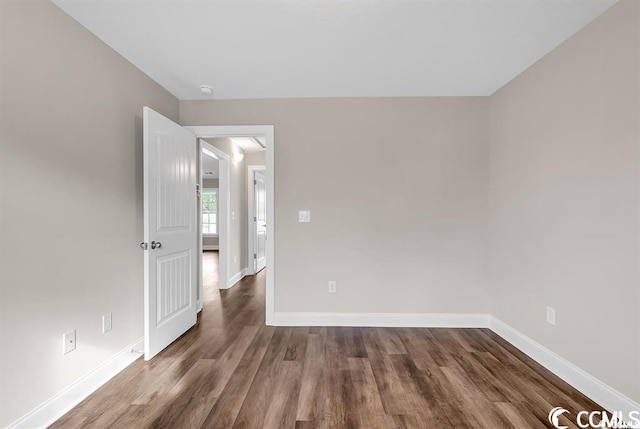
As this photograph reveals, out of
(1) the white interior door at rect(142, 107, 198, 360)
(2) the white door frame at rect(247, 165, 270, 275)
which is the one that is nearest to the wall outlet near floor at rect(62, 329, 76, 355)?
(1) the white interior door at rect(142, 107, 198, 360)

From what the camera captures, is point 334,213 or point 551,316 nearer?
point 551,316

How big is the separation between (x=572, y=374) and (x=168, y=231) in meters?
3.26

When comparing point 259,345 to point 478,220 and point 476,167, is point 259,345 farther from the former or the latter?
point 476,167

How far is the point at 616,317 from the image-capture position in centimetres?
175

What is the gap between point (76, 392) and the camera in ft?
6.14

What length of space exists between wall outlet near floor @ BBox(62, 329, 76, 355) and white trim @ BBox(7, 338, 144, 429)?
229mm

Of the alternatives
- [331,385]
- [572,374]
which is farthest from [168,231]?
[572,374]

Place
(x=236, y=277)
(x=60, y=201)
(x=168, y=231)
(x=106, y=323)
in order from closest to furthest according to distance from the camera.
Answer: (x=60, y=201) < (x=106, y=323) < (x=168, y=231) < (x=236, y=277)

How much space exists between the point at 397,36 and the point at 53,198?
2399 millimetres

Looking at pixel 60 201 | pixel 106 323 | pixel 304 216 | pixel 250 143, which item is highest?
pixel 250 143

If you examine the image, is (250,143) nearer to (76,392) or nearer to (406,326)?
(406,326)

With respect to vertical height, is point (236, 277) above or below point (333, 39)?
below

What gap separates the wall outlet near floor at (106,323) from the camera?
2.12 metres

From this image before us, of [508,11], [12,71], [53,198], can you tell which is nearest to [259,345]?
[53,198]
